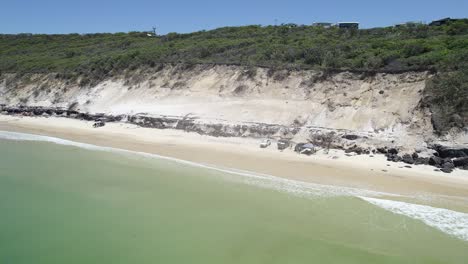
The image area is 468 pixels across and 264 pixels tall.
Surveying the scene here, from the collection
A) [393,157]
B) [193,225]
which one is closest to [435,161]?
[393,157]

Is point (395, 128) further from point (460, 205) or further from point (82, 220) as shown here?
point (82, 220)

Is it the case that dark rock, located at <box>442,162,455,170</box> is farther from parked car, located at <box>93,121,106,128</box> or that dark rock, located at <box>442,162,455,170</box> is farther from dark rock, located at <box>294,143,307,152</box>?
Answer: parked car, located at <box>93,121,106,128</box>

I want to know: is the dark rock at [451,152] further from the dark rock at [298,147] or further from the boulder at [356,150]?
the dark rock at [298,147]

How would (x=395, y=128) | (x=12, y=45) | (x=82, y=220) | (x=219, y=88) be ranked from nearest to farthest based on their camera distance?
(x=82, y=220), (x=395, y=128), (x=219, y=88), (x=12, y=45)

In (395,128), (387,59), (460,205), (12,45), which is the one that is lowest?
(460,205)

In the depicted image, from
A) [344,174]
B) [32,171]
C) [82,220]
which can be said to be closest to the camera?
[82,220]

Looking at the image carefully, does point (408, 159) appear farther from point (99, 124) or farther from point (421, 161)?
point (99, 124)

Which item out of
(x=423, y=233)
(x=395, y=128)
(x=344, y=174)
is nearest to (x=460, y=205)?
(x=423, y=233)
